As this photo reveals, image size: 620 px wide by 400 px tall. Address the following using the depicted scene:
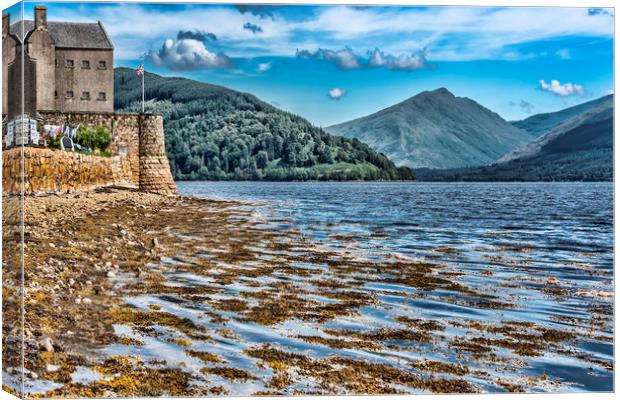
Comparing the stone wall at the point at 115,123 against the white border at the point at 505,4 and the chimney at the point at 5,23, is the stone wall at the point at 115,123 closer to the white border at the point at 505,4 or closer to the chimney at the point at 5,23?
the chimney at the point at 5,23

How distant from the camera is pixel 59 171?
26.6 feet

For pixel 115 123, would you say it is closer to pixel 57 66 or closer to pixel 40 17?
pixel 57 66

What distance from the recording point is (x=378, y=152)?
7887mm

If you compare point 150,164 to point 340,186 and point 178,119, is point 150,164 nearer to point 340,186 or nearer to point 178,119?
point 178,119

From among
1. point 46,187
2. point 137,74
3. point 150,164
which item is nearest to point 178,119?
point 150,164

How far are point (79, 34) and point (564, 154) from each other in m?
5.22

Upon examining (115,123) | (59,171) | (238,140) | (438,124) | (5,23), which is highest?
(5,23)

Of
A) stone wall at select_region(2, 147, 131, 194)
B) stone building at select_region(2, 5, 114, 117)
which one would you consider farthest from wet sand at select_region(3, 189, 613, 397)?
stone building at select_region(2, 5, 114, 117)

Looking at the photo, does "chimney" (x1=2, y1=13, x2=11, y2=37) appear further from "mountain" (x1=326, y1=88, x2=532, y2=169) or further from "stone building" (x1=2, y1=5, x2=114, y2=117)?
"mountain" (x1=326, y1=88, x2=532, y2=169)

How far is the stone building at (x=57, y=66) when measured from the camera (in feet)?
20.9

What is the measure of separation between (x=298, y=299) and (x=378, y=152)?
1.99 metres

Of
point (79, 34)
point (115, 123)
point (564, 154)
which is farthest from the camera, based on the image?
point (115, 123)

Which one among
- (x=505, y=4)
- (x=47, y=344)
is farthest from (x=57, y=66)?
(x=505, y=4)

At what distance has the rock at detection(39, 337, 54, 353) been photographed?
231 inches
